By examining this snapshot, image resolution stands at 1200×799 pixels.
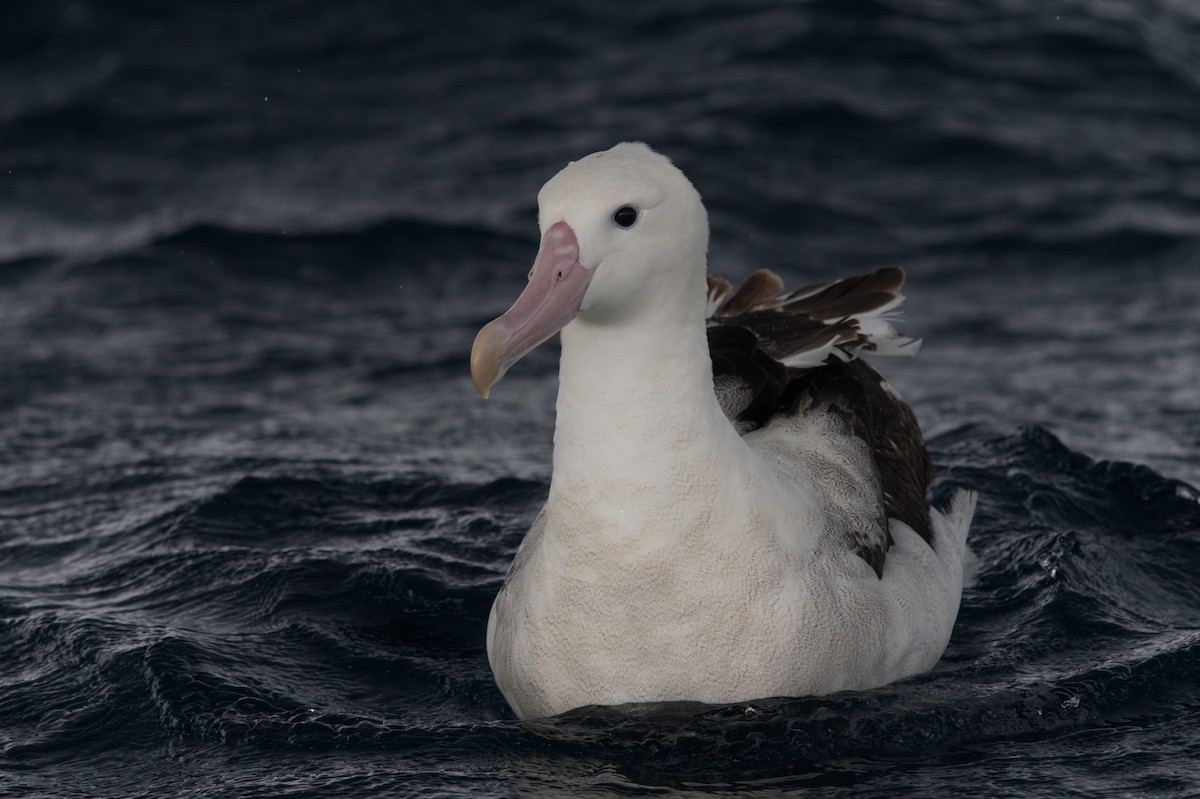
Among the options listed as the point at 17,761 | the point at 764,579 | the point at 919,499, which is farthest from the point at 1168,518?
the point at 17,761

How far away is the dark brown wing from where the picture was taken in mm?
6363

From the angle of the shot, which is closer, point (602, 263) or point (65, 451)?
point (602, 263)

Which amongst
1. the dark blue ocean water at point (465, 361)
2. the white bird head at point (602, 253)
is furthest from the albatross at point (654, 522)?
the dark blue ocean water at point (465, 361)

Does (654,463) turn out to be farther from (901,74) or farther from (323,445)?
(901,74)

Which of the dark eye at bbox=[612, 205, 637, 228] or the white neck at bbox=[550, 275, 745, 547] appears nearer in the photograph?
the dark eye at bbox=[612, 205, 637, 228]

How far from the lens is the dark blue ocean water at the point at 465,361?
5520 millimetres

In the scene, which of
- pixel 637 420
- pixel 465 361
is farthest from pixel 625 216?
pixel 465 361

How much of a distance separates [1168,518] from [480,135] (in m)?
7.78

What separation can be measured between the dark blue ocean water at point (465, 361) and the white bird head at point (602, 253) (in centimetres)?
132

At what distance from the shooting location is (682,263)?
4941 mm

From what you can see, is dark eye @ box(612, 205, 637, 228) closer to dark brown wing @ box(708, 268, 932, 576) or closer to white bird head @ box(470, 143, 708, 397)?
white bird head @ box(470, 143, 708, 397)

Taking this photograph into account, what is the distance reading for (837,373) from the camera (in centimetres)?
657

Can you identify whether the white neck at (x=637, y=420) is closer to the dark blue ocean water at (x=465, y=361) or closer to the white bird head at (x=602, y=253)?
the white bird head at (x=602, y=253)

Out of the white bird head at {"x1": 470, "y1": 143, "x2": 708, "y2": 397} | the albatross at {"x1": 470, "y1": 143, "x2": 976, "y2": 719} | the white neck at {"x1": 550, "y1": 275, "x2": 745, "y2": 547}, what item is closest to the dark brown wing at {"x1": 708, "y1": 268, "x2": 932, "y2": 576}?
the albatross at {"x1": 470, "y1": 143, "x2": 976, "y2": 719}
